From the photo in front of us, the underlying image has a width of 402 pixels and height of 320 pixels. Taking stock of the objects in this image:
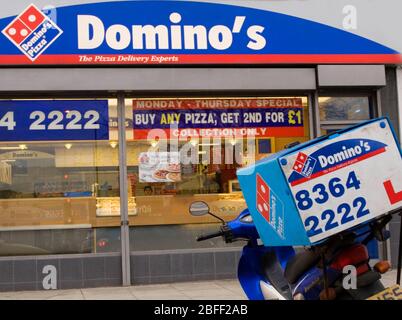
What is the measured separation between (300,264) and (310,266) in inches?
3.5

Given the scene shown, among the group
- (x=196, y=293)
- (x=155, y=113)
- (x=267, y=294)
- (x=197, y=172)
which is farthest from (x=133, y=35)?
(x=267, y=294)

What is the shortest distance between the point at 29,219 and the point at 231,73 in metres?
4.05

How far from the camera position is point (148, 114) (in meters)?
9.23

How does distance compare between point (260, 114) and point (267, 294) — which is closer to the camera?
point (267, 294)

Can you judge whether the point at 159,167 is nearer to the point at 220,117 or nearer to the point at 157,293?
the point at 220,117

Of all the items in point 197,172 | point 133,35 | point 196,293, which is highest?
point 133,35

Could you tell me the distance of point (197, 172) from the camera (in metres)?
9.35

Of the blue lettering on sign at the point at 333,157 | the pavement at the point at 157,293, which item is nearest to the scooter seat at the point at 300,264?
the blue lettering on sign at the point at 333,157

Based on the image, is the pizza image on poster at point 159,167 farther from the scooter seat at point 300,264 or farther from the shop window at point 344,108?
the scooter seat at point 300,264

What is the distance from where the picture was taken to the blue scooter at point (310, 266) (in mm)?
4016

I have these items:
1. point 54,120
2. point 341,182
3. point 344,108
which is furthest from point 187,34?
point 341,182

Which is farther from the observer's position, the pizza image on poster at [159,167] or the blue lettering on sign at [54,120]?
the pizza image on poster at [159,167]
